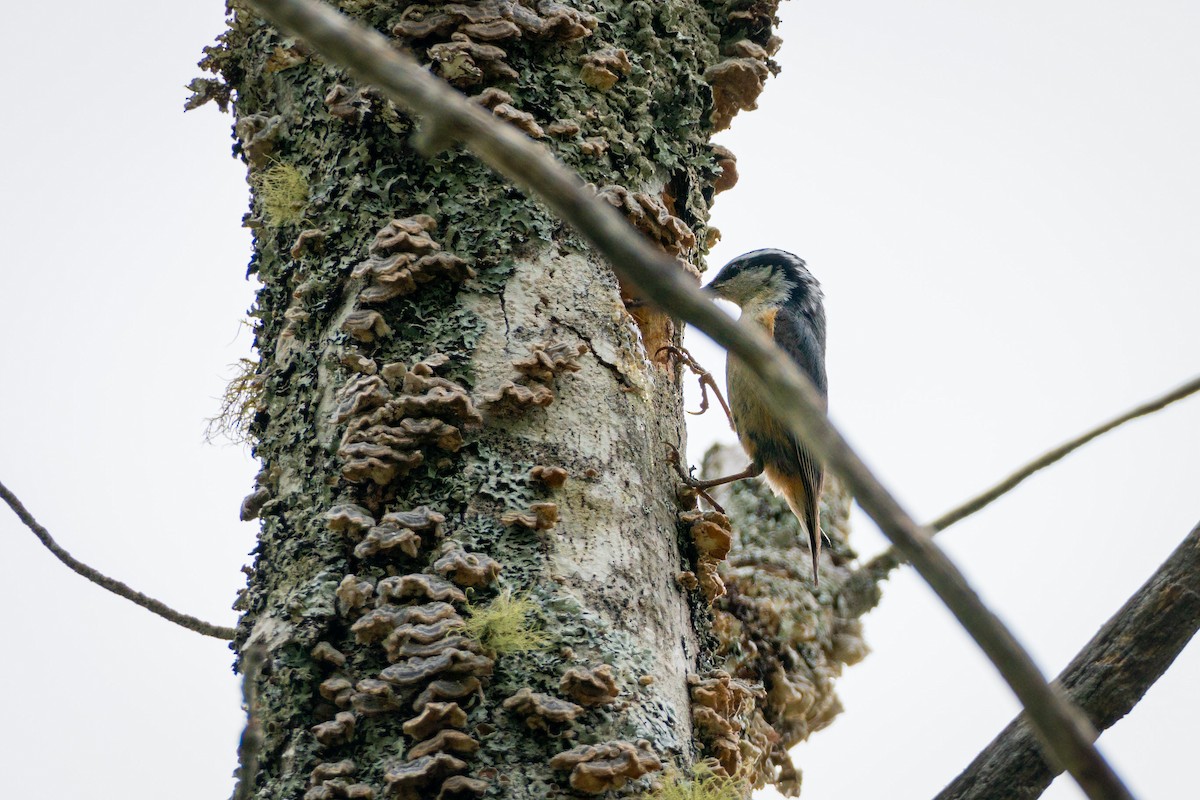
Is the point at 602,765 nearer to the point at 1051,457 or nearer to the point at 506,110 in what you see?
the point at 1051,457

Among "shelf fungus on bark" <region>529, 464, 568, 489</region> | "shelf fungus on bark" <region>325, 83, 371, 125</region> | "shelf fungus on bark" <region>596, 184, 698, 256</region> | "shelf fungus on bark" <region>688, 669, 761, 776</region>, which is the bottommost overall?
"shelf fungus on bark" <region>688, 669, 761, 776</region>

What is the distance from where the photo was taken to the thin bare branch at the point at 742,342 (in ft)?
2.83

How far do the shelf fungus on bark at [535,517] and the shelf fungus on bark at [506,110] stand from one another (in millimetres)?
760

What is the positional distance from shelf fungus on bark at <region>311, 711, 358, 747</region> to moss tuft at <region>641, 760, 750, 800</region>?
0.43m

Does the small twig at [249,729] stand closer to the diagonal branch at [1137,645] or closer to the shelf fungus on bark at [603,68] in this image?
the diagonal branch at [1137,645]

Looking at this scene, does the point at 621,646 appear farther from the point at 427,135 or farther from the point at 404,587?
the point at 427,135

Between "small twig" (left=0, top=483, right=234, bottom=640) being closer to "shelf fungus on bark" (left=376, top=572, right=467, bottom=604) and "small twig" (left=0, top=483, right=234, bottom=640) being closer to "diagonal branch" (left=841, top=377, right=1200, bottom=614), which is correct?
"shelf fungus on bark" (left=376, top=572, right=467, bottom=604)

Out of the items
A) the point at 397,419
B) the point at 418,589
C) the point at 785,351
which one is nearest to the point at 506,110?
the point at 397,419

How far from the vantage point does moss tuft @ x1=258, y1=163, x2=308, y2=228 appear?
226cm

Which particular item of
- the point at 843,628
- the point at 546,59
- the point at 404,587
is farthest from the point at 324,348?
the point at 843,628

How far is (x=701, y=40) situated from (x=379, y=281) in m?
1.23

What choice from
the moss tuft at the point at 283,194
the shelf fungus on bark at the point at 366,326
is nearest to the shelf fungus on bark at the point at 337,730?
the shelf fungus on bark at the point at 366,326

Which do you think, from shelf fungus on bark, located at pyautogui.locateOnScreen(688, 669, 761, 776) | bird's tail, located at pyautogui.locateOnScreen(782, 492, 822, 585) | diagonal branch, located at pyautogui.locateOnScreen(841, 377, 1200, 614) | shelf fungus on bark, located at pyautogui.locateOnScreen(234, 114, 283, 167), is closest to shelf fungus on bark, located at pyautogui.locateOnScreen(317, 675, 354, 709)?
shelf fungus on bark, located at pyautogui.locateOnScreen(688, 669, 761, 776)

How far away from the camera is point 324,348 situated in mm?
2082
